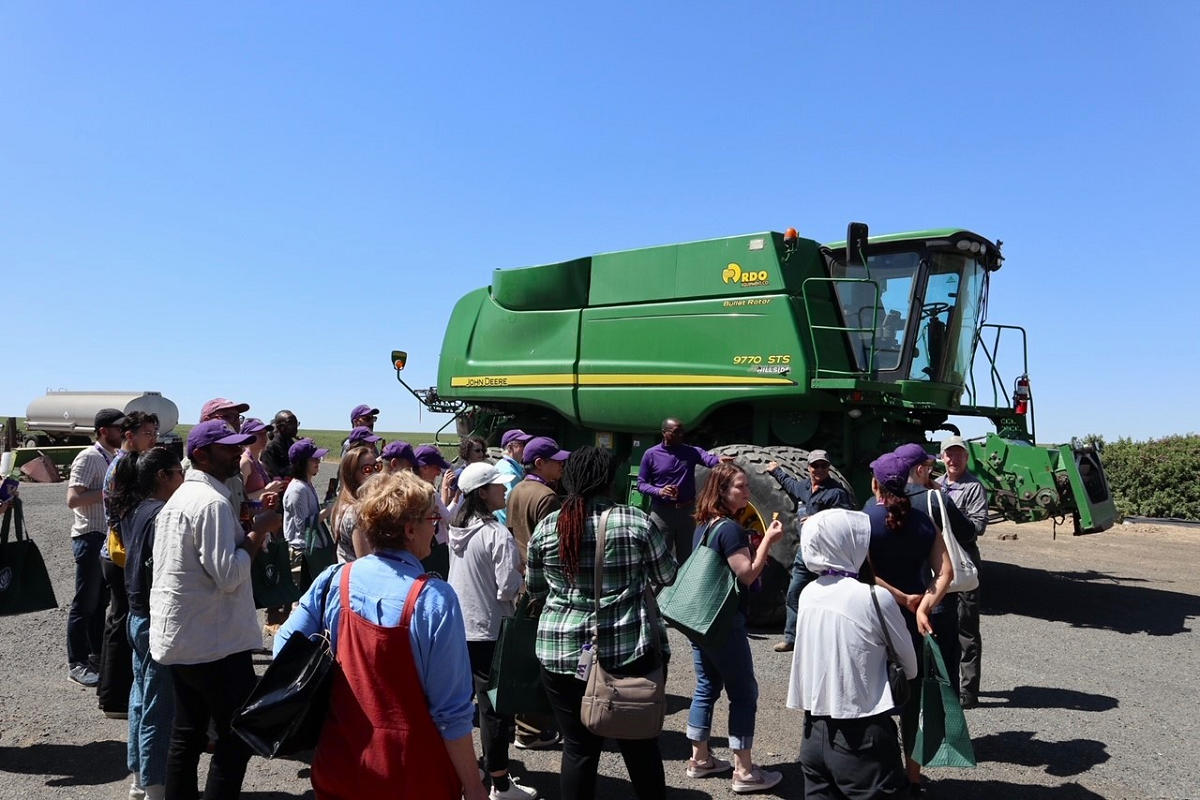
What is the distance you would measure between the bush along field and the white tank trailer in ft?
83.9

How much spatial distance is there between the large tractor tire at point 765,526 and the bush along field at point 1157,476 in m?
11.1

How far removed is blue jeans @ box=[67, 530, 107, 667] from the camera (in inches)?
232

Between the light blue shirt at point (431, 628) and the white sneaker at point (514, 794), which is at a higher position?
the light blue shirt at point (431, 628)

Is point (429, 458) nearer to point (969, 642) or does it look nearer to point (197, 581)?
point (197, 581)

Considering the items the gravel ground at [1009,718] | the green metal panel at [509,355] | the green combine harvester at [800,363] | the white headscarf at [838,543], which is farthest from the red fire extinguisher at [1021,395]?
the white headscarf at [838,543]

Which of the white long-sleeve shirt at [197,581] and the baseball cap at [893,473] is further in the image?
the baseball cap at [893,473]

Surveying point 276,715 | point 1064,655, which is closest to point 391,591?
point 276,715

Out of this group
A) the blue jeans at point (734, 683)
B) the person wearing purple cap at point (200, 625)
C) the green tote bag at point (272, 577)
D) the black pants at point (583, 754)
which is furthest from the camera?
the green tote bag at point (272, 577)

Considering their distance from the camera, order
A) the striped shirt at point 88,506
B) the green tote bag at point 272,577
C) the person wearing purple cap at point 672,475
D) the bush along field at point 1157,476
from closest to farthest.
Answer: the green tote bag at point 272,577 < the striped shirt at point 88,506 < the person wearing purple cap at point 672,475 < the bush along field at point 1157,476

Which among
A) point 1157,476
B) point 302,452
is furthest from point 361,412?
point 1157,476

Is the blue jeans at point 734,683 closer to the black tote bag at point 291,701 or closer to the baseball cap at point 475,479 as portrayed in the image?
the baseball cap at point 475,479

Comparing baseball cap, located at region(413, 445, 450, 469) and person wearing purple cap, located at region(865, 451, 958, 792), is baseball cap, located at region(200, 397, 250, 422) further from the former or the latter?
person wearing purple cap, located at region(865, 451, 958, 792)

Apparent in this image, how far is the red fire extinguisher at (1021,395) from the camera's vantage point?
998cm

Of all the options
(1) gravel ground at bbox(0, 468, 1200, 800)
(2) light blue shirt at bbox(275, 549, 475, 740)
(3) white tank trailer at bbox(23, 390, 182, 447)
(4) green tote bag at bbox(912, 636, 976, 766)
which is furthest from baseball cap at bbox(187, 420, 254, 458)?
(3) white tank trailer at bbox(23, 390, 182, 447)
